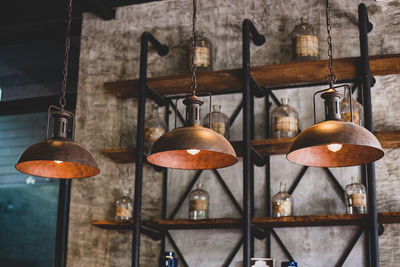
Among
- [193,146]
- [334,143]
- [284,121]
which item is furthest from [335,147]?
[284,121]

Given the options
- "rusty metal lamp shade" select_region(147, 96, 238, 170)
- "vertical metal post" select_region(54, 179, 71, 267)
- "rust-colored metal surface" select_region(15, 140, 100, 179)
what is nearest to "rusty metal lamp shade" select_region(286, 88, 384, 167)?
"rusty metal lamp shade" select_region(147, 96, 238, 170)

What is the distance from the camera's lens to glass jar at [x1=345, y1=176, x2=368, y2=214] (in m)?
3.47

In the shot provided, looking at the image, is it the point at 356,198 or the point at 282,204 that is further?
the point at 282,204

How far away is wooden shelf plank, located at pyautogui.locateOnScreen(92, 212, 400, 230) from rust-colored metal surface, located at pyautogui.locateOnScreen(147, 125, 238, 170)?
90 cm

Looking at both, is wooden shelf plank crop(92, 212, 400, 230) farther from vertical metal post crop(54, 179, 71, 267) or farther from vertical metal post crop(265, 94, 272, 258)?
vertical metal post crop(54, 179, 71, 267)

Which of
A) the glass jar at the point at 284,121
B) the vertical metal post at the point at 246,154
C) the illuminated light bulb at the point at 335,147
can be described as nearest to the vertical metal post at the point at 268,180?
the glass jar at the point at 284,121

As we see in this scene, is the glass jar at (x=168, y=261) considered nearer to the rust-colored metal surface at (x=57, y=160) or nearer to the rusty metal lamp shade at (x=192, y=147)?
the rust-colored metal surface at (x=57, y=160)

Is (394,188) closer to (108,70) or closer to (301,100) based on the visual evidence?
(301,100)

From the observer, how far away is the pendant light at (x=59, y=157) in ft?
8.79

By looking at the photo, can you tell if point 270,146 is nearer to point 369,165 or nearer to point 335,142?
point 369,165

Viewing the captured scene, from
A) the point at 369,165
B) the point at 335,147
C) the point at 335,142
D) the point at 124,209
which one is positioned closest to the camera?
the point at 335,142

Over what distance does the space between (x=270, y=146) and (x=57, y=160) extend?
1551 mm

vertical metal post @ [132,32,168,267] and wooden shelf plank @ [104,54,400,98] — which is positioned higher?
wooden shelf plank @ [104,54,400,98]

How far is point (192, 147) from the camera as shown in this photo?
243cm
